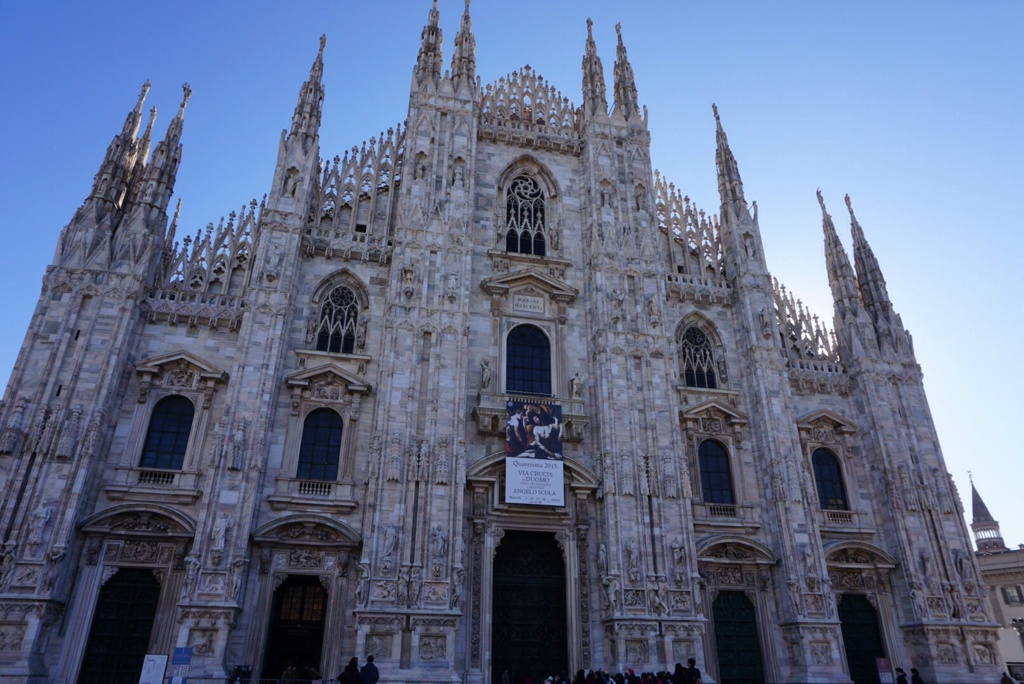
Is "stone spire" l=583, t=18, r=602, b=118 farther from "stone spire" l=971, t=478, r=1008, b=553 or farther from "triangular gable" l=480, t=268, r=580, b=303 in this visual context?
"stone spire" l=971, t=478, r=1008, b=553

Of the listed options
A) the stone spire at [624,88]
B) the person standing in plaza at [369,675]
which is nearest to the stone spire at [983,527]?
the stone spire at [624,88]

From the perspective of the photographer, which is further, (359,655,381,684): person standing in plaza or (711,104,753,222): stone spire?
(711,104,753,222): stone spire

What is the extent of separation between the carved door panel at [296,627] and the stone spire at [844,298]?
2028 cm

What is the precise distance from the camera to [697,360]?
24375 mm

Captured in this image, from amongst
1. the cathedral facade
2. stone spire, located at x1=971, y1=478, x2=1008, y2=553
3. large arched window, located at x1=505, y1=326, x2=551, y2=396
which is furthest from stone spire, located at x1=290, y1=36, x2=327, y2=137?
stone spire, located at x1=971, y1=478, x2=1008, y2=553

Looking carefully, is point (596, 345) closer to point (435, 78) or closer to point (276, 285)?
point (276, 285)

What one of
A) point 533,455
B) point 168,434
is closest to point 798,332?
point 533,455

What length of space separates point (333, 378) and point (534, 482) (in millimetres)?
6848

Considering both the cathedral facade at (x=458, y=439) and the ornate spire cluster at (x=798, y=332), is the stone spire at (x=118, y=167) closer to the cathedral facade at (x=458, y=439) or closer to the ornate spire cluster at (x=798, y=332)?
the cathedral facade at (x=458, y=439)

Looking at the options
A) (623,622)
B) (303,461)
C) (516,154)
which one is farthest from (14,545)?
(516,154)

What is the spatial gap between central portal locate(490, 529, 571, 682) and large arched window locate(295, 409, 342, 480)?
5.64 m

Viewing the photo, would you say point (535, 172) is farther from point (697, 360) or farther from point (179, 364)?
point (179, 364)

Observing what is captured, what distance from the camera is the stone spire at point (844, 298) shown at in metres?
25.3

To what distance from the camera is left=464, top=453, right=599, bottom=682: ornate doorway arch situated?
18781 millimetres
